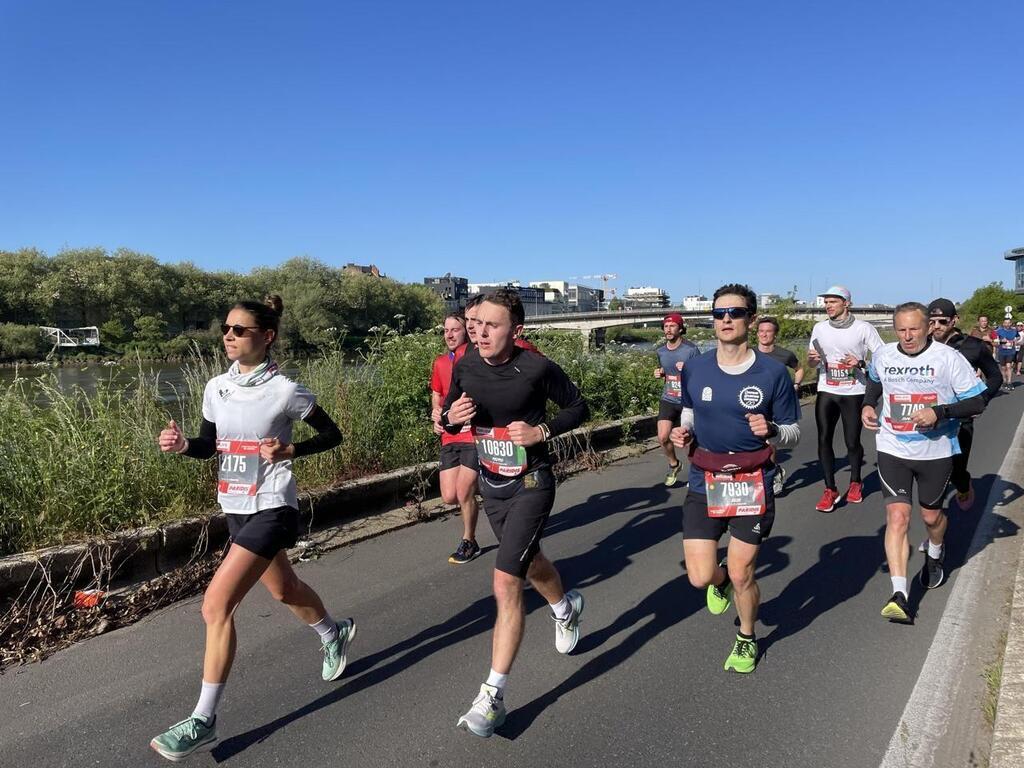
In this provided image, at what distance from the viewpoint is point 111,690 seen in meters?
3.37

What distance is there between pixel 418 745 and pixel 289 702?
0.74 meters

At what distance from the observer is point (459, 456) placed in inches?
208

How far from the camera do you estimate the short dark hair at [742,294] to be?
359 centimetres

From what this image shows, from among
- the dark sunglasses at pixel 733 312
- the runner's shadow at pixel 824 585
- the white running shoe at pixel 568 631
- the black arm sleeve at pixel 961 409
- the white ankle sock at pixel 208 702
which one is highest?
the dark sunglasses at pixel 733 312

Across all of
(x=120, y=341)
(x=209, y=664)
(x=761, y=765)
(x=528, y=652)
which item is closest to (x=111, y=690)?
(x=209, y=664)

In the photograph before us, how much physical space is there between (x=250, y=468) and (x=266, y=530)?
299 millimetres

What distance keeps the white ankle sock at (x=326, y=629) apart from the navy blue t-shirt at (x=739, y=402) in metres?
2.12

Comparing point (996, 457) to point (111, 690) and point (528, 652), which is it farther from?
point (111, 690)

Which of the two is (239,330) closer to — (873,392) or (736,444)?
(736,444)

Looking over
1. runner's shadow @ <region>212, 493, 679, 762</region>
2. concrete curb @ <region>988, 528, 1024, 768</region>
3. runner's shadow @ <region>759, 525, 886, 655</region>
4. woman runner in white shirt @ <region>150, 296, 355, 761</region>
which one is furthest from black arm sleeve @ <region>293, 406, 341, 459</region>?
concrete curb @ <region>988, 528, 1024, 768</region>

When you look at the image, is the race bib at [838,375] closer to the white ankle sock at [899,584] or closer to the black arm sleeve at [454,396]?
the white ankle sock at [899,584]

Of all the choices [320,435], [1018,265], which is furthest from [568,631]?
[1018,265]

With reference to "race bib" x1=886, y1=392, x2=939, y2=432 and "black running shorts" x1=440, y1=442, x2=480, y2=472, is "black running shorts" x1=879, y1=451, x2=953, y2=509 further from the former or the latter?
"black running shorts" x1=440, y1=442, x2=480, y2=472

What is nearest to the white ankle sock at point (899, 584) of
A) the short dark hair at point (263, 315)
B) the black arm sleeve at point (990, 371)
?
the black arm sleeve at point (990, 371)
